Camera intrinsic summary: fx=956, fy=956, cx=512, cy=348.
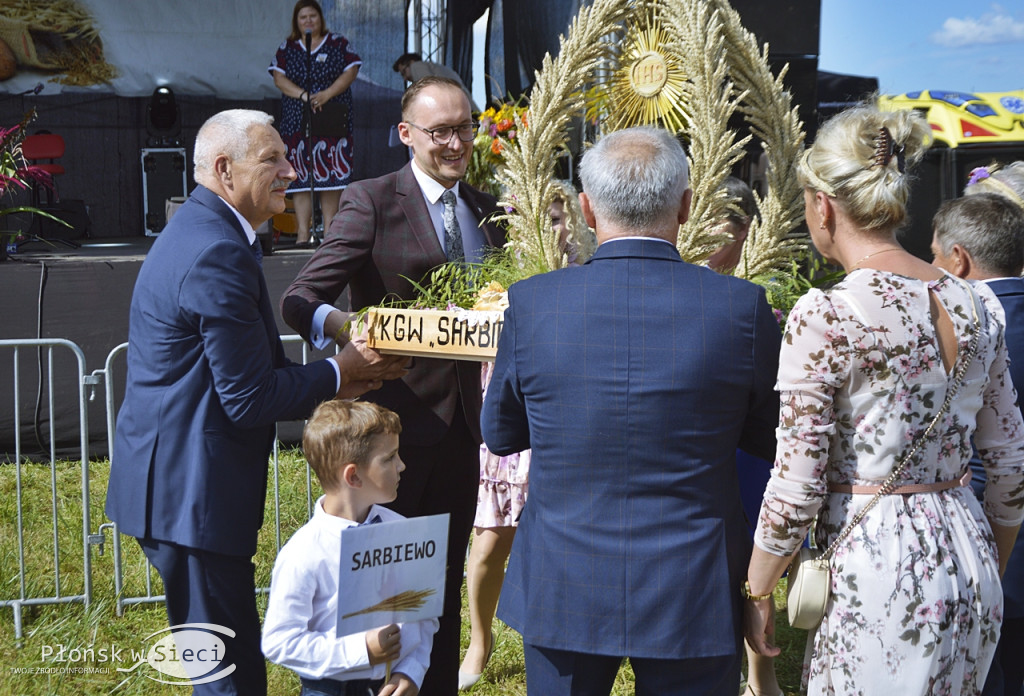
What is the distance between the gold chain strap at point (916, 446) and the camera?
1.87m

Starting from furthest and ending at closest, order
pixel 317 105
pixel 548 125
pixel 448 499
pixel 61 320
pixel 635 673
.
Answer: pixel 317 105 < pixel 61 320 < pixel 448 499 < pixel 548 125 < pixel 635 673

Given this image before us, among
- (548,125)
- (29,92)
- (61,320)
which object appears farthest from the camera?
(29,92)

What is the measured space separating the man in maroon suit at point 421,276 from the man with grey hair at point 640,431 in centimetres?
95

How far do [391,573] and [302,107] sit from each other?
7.00 m

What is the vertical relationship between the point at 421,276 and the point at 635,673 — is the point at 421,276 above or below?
above

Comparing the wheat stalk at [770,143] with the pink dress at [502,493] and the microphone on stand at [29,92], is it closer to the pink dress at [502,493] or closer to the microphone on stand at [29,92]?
the pink dress at [502,493]

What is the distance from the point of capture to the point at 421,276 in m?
2.87

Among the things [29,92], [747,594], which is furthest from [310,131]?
[747,594]

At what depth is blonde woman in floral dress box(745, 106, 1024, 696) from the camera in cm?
181

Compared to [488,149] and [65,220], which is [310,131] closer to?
[65,220]

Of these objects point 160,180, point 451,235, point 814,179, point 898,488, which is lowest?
point 898,488

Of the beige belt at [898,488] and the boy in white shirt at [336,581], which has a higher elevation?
the beige belt at [898,488]

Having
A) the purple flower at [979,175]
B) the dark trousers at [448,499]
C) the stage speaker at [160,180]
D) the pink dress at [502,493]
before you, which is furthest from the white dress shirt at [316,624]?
the stage speaker at [160,180]

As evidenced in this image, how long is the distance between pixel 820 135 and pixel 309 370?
138 cm
